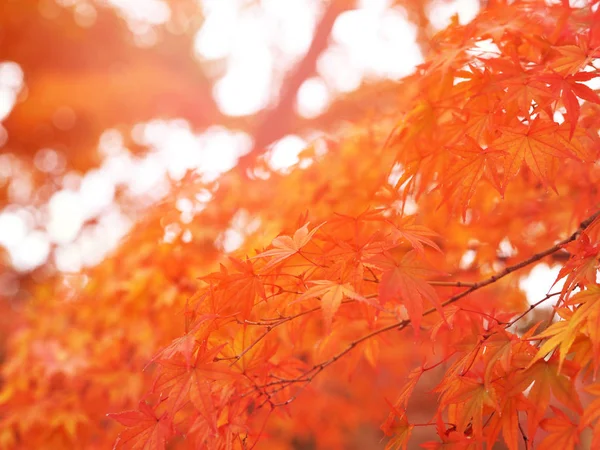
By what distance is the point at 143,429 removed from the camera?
1035 mm

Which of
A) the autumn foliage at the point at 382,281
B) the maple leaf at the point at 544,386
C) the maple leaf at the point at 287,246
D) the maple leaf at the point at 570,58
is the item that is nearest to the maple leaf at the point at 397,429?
the autumn foliage at the point at 382,281

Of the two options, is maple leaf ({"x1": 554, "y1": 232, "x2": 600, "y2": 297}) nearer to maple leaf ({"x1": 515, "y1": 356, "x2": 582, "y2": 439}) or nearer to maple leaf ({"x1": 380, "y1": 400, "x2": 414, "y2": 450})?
maple leaf ({"x1": 515, "y1": 356, "x2": 582, "y2": 439})

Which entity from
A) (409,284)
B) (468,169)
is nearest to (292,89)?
(468,169)

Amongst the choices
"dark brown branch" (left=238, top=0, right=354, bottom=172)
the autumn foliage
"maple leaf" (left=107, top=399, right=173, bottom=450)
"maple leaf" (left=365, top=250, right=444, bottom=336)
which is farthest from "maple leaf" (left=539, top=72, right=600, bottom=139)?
"dark brown branch" (left=238, top=0, right=354, bottom=172)

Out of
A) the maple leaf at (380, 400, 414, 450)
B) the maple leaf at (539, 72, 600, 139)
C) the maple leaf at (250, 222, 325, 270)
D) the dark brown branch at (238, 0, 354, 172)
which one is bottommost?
the dark brown branch at (238, 0, 354, 172)

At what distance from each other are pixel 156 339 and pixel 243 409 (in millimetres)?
866

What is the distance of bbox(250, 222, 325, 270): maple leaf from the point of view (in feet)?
3.32

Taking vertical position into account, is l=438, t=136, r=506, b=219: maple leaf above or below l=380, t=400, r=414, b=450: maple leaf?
above

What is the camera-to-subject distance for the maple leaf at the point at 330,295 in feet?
2.82

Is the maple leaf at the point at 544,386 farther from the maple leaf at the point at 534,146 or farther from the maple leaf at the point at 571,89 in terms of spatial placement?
the maple leaf at the point at 571,89

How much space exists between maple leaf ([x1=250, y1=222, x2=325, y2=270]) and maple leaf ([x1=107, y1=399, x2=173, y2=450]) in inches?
15.4

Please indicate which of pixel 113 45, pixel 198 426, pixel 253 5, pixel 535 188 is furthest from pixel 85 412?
pixel 113 45

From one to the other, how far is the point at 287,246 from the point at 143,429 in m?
0.51

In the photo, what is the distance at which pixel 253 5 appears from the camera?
5.46m
